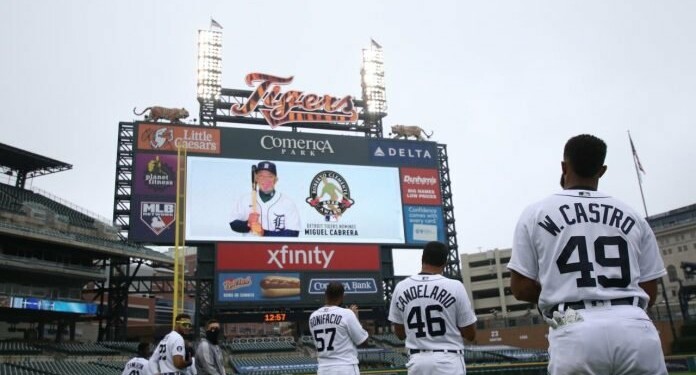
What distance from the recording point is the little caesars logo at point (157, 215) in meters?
29.1

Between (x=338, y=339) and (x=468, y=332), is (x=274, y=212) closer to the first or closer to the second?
(x=338, y=339)

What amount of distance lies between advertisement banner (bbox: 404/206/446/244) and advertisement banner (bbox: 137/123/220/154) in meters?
11.1

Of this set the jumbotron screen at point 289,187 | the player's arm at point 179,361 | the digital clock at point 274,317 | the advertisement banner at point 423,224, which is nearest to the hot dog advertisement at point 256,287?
the digital clock at point 274,317

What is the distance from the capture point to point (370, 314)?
3253cm

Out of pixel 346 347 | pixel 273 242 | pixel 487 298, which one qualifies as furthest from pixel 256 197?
pixel 487 298

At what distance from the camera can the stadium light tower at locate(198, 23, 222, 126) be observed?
34.9 m

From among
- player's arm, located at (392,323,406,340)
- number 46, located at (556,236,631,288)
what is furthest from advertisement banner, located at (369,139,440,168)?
number 46, located at (556,236,631,288)

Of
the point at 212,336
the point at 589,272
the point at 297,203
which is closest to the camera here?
the point at 589,272

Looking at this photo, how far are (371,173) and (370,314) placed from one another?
7.76 meters

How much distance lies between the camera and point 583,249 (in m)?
2.78

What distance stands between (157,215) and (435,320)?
26.5 m

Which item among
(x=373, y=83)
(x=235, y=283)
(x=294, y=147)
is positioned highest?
(x=373, y=83)

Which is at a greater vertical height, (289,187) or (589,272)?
(289,187)

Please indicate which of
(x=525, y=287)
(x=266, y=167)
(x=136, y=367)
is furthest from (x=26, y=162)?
(x=525, y=287)
